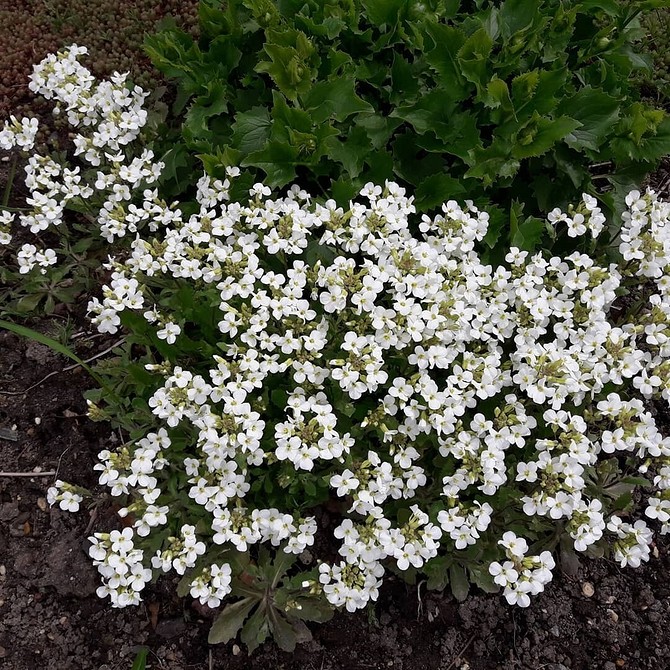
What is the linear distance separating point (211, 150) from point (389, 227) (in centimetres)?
139

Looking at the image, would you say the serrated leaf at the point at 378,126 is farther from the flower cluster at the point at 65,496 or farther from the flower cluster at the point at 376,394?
the flower cluster at the point at 65,496

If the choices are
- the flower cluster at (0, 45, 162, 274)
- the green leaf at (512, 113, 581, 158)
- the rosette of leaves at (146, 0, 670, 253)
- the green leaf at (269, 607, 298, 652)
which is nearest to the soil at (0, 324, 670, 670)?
the green leaf at (269, 607, 298, 652)

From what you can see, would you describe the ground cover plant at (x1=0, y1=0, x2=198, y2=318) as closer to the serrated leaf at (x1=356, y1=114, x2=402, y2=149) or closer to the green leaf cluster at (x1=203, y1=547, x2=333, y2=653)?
the serrated leaf at (x1=356, y1=114, x2=402, y2=149)

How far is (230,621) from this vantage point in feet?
12.3

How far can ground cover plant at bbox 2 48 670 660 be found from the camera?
3297 mm

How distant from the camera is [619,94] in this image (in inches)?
169

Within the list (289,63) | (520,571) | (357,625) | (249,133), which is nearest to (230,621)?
(357,625)

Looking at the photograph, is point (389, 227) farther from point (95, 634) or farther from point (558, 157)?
point (95, 634)

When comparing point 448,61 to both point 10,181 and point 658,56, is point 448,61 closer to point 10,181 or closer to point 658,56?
point 658,56

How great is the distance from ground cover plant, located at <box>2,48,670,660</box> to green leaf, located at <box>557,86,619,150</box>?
50 cm

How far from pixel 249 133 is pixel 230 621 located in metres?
3.02

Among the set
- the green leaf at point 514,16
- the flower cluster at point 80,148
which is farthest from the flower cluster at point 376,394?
the green leaf at point 514,16

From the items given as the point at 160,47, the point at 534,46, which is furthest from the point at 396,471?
the point at 160,47

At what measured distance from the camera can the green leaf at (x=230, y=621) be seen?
3.68 metres
